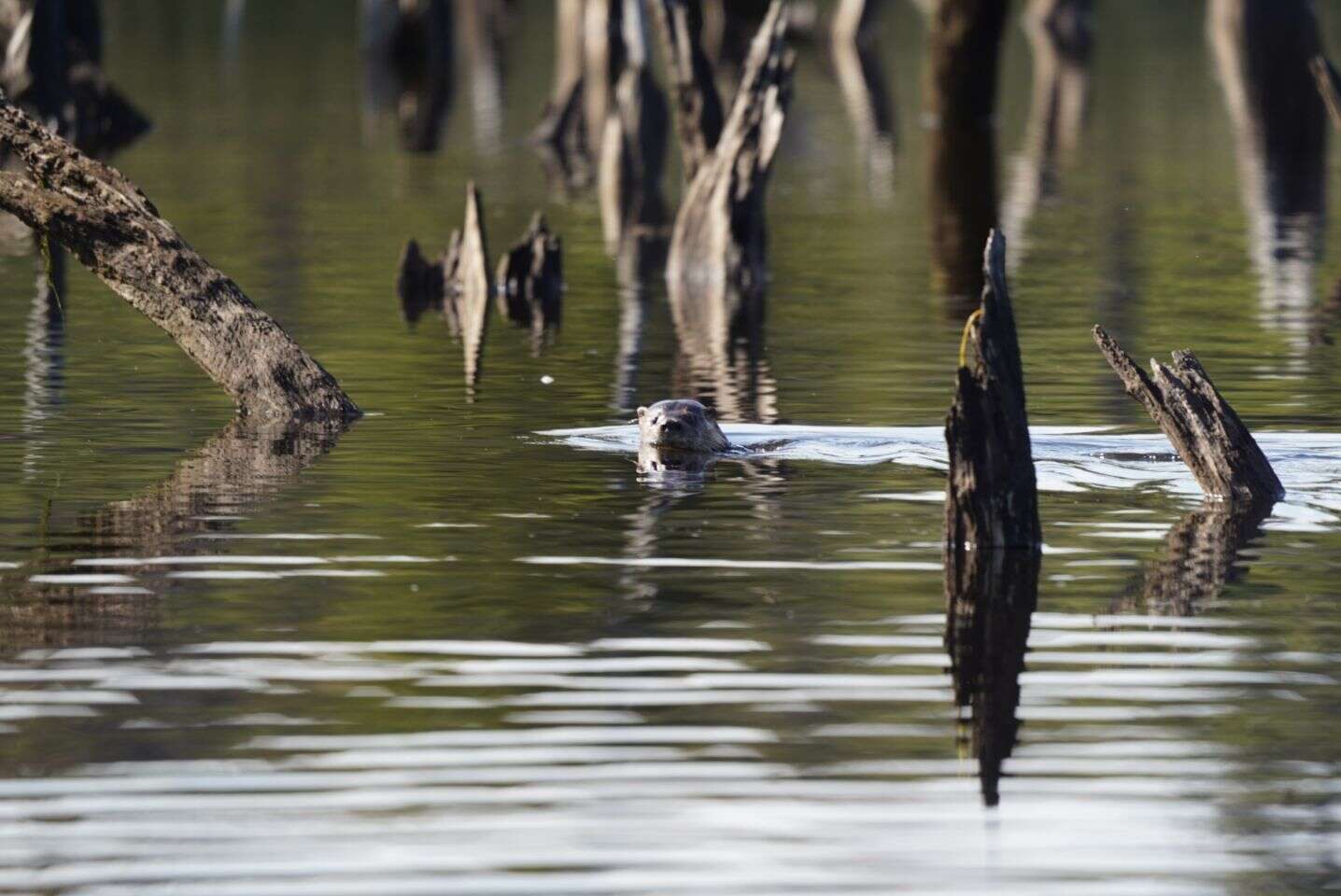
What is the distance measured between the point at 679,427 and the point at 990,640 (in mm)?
4885

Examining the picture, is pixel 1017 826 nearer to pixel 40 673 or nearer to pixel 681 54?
pixel 40 673

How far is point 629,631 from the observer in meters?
10.7

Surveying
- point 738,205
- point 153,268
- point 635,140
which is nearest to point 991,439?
point 153,268

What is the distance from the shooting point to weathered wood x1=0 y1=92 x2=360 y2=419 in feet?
51.7

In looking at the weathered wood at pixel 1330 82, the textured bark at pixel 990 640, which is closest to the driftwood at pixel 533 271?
the weathered wood at pixel 1330 82

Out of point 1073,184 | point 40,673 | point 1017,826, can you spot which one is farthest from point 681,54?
point 1017,826

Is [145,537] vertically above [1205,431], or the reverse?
[1205,431]

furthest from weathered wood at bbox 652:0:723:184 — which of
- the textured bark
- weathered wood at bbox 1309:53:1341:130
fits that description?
the textured bark

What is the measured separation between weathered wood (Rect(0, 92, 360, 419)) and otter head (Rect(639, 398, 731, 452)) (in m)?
2.34

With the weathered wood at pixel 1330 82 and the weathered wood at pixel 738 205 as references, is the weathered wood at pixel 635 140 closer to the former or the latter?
the weathered wood at pixel 738 205

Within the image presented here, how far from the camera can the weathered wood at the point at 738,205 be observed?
2353 cm

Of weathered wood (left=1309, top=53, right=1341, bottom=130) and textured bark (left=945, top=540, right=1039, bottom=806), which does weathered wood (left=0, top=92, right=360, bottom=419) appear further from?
weathered wood (left=1309, top=53, right=1341, bottom=130)

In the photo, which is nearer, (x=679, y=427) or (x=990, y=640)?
(x=990, y=640)

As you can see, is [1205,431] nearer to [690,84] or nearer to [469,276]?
[469,276]
